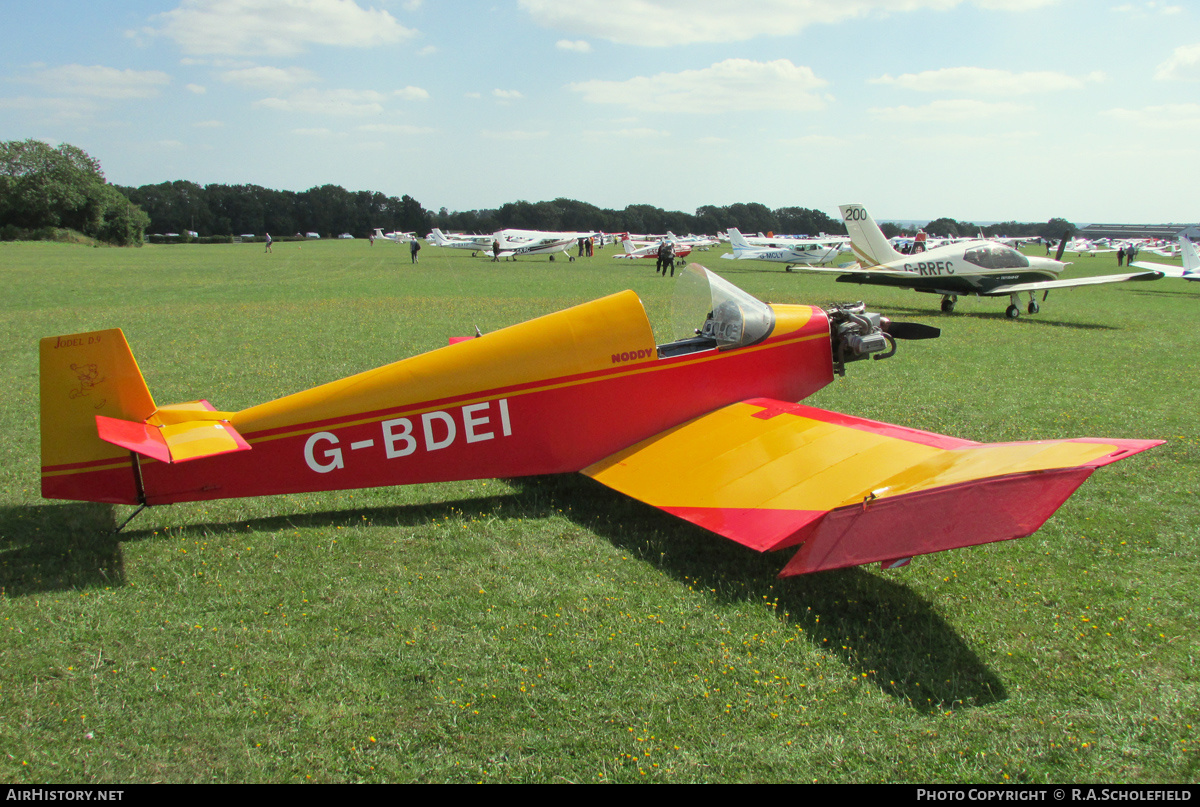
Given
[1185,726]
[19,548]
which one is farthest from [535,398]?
[1185,726]

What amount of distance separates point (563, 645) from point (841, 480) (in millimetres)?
1974

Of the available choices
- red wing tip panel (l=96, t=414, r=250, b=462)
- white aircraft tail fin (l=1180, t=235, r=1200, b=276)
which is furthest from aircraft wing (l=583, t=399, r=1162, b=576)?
white aircraft tail fin (l=1180, t=235, r=1200, b=276)

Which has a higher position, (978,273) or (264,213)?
(264,213)

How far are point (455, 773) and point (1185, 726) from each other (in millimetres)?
3204

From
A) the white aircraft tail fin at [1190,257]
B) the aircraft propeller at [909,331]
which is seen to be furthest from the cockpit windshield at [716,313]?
the white aircraft tail fin at [1190,257]

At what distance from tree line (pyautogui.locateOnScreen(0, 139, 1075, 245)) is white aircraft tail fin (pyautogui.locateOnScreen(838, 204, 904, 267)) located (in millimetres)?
78074

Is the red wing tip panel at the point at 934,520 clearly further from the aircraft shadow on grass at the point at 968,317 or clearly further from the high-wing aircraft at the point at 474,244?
the high-wing aircraft at the point at 474,244

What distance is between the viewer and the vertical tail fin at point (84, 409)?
4.31 m

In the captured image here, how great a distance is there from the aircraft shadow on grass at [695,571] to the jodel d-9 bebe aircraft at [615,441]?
1.28 ft

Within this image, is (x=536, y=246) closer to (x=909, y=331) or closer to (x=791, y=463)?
(x=909, y=331)

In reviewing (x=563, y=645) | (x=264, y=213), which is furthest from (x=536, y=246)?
(x=264, y=213)

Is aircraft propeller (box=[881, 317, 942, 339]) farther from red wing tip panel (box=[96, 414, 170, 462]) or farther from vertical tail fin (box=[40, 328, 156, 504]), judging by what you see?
vertical tail fin (box=[40, 328, 156, 504])

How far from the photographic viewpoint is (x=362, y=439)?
4.84m

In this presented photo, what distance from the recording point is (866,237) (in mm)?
20969
